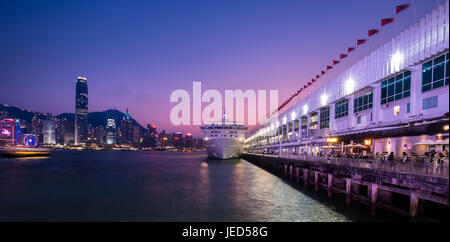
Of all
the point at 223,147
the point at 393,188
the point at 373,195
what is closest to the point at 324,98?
the point at 373,195

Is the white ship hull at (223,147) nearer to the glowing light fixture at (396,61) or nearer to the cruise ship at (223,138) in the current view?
the cruise ship at (223,138)

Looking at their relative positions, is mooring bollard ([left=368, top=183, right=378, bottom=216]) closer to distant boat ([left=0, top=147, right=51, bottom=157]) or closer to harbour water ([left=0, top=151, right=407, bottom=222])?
harbour water ([left=0, top=151, right=407, bottom=222])

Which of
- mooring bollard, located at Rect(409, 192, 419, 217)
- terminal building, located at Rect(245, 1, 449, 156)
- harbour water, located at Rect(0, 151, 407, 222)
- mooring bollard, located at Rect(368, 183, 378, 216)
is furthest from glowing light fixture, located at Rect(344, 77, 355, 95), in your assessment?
mooring bollard, located at Rect(409, 192, 419, 217)

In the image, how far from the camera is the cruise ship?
88.8 m

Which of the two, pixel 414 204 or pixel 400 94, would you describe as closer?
pixel 414 204

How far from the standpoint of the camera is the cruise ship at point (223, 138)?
88756 mm

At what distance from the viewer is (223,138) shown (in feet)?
289

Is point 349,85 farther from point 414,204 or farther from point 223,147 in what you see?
point 223,147

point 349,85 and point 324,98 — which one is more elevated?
point 349,85

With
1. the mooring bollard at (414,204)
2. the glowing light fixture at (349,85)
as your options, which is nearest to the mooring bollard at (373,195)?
the mooring bollard at (414,204)

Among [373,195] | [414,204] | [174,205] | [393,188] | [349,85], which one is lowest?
[174,205]

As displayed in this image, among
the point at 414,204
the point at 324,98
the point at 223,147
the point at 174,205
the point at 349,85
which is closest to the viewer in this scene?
the point at 414,204
